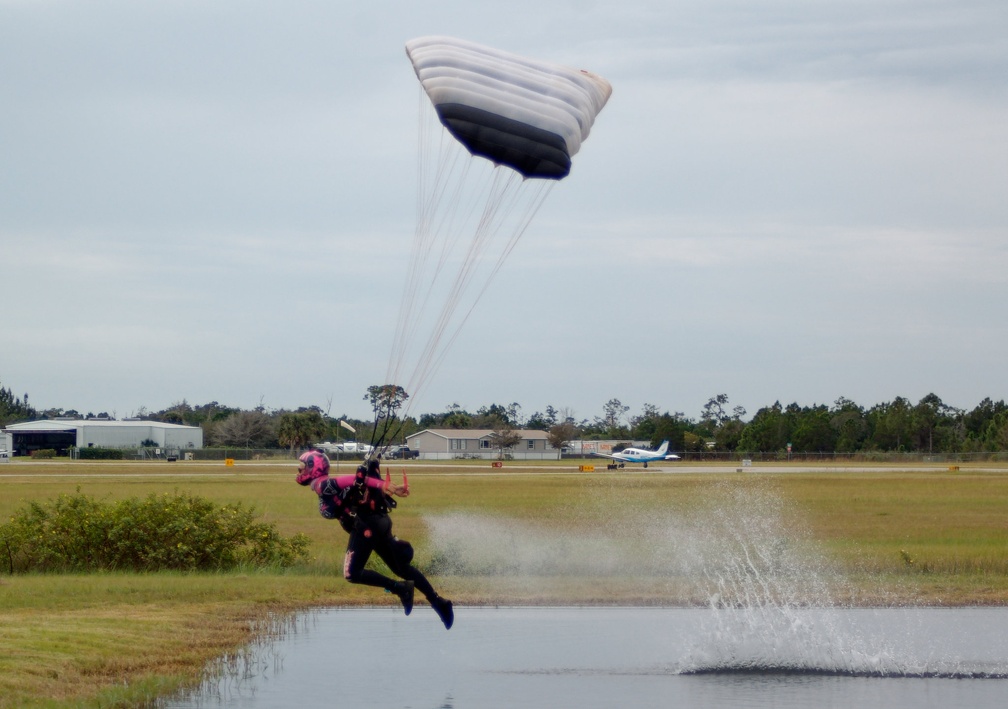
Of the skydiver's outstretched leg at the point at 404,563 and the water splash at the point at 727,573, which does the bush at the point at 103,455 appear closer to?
the water splash at the point at 727,573

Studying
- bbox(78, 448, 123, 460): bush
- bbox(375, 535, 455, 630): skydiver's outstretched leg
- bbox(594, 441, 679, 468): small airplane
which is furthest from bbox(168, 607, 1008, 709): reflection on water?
bbox(78, 448, 123, 460): bush

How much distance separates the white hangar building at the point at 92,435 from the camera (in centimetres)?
13862

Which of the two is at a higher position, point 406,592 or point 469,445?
point 469,445

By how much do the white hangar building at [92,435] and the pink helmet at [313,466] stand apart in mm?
130892

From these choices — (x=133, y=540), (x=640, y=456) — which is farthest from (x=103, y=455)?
(x=133, y=540)

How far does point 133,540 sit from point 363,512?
11.9 meters

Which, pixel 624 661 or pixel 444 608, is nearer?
pixel 444 608

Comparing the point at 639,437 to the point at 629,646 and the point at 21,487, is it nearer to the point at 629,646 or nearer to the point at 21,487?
the point at 21,487

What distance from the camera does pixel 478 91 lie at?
12.9 meters

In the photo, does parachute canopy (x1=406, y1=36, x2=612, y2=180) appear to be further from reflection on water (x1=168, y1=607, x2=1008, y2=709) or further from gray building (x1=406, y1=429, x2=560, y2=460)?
gray building (x1=406, y1=429, x2=560, y2=460)

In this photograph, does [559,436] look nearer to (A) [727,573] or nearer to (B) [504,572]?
(A) [727,573]

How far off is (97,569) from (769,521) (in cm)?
2243

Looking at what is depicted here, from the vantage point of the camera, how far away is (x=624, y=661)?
14117 mm

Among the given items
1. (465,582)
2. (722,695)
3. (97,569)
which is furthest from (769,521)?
(722,695)
